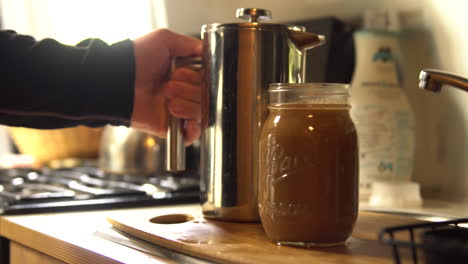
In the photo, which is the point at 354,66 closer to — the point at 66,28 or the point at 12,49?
the point at 12,49

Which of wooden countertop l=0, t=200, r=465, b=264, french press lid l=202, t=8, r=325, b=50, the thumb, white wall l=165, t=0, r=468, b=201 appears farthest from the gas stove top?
white wall l=165, t=0, r=468, b=201

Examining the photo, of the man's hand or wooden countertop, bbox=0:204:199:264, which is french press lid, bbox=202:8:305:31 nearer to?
the man's hand

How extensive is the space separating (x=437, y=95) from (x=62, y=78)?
69 cm

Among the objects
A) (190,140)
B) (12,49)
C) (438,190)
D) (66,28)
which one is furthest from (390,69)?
(66,28)

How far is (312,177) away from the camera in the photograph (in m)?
0.59

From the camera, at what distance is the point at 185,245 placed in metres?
0.60

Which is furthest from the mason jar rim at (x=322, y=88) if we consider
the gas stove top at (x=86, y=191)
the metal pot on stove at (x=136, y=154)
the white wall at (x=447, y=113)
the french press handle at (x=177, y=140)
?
the metal pot on stove at (x=136, y=154)

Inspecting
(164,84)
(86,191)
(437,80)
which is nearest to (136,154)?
(86,191)

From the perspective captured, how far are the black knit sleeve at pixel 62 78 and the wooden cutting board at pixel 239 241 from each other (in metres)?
0.19

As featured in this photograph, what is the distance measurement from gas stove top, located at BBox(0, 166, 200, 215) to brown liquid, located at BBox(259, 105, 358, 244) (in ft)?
1.33

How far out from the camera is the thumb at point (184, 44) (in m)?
0.89

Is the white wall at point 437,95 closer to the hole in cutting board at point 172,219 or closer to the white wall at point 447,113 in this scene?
the white wall at point 447,113

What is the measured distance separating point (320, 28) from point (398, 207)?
0.39m

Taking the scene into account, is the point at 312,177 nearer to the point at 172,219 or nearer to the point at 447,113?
the point at 172,219
